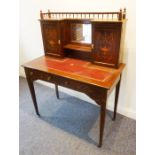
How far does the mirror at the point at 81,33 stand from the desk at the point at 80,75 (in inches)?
8.5

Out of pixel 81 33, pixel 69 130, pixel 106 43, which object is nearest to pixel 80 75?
pixel 106 43

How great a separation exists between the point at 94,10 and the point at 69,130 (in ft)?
4.26

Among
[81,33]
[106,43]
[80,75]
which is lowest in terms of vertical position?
[80,75]

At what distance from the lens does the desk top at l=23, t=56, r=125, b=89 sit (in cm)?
124

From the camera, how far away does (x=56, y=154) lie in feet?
4.74

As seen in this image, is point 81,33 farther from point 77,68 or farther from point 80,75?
point 80,75

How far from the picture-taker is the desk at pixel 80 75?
1.22 metres

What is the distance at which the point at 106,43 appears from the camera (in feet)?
4.41

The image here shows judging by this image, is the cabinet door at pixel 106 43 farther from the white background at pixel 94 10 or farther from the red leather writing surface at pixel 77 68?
the white background at pixel 94 10

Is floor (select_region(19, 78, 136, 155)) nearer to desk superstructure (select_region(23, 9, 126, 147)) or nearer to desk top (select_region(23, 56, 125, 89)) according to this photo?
desk superstructure (select_region(23, 9, 126, 147))
